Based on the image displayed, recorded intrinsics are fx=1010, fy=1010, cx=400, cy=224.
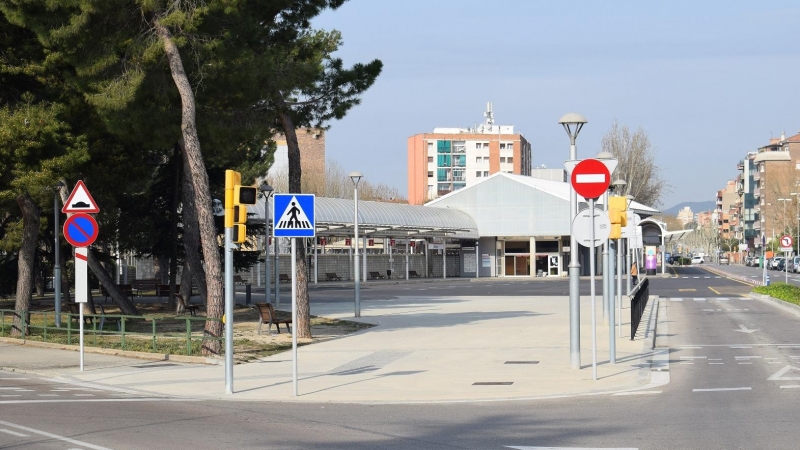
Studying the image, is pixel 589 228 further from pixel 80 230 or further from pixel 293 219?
pixel 80 230

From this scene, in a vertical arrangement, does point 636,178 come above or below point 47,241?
above

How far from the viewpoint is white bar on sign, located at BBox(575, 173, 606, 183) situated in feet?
52.1

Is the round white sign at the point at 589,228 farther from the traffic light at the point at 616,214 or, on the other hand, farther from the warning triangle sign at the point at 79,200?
the warning triangle sign at the point at 79,200

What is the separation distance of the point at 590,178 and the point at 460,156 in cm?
13590

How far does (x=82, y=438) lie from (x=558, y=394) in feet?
21.8

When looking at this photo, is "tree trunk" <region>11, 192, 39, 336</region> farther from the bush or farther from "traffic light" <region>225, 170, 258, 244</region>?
the bush

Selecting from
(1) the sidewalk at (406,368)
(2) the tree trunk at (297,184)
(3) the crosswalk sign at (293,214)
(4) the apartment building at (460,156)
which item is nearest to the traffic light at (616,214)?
(1) the sidewalk at (406,368)

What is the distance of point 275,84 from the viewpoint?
21906 mm

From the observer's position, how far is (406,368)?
17703mm

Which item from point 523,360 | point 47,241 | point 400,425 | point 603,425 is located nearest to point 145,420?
point 400,425

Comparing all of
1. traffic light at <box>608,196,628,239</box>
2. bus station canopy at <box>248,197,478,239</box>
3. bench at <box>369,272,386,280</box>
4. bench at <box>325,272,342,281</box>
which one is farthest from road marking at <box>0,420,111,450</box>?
bench at <box>369,272,386,280</box>

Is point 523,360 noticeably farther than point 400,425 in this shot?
Yes

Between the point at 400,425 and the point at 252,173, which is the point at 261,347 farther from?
the point at 252,173

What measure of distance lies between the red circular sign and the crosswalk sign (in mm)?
4314
